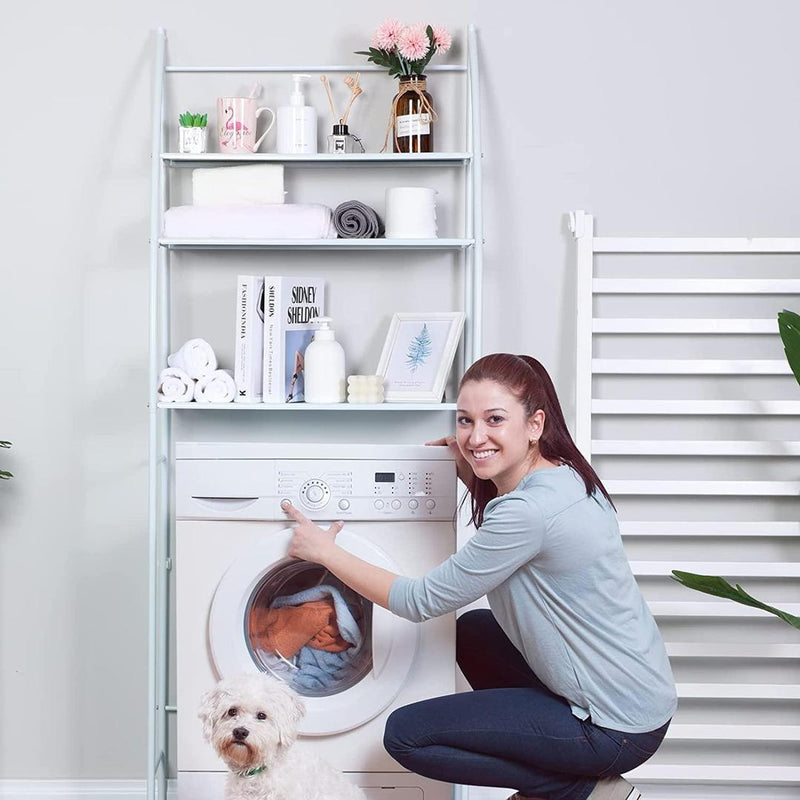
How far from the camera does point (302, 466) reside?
6.35ft

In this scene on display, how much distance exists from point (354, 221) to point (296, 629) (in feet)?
3.00

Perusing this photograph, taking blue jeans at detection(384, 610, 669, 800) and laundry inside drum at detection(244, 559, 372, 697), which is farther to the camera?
laundry inside drum at detection(244, 559, 372, 697)

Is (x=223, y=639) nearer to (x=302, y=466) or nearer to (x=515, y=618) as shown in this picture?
(x=302, y=466)

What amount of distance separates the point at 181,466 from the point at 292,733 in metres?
0.57

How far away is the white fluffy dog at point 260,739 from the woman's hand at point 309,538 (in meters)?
0.24

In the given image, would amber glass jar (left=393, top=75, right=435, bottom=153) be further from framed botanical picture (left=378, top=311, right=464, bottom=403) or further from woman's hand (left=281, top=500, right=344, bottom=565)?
woman's hand (left=281, top=500, right=344, bottom=565)

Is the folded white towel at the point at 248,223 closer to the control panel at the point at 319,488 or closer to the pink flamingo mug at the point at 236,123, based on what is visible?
the pink flamingo mug at the point at 236,123

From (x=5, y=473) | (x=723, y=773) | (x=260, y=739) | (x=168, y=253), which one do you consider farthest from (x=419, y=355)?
(x=723, y=773)

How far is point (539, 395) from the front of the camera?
1729 mm

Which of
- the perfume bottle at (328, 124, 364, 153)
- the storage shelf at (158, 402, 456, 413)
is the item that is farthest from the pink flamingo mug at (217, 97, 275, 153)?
the storage shelf at (158, 402, 456, 413)

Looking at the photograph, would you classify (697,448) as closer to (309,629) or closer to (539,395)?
(539,395)

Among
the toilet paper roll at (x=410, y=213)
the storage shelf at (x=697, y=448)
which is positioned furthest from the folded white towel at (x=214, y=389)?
the storage shelf at (x=697, y=448)

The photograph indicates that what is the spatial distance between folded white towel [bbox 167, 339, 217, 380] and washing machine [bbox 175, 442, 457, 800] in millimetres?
274

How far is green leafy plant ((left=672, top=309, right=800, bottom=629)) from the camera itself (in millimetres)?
1895
